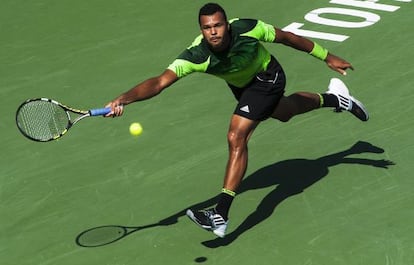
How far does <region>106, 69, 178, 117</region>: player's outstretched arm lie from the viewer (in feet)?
26.6

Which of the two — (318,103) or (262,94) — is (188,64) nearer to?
(262,94)

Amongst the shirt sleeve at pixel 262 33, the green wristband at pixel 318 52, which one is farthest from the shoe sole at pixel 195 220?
the green wristband at pixel 318 52

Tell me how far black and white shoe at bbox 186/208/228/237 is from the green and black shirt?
1.35 m

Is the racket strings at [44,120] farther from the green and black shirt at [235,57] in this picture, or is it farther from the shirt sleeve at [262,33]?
the shirt sleeve at [262,33]

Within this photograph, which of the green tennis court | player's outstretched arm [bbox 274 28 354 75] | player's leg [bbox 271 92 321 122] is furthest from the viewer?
player's leg [bbox 271 92 321 122]

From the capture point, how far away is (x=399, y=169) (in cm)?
959

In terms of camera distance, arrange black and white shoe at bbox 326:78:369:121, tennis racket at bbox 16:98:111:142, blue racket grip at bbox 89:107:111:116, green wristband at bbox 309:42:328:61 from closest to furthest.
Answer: blue racket grip at bbox 89:107:111:116 < tennis racket at bbox 16:98:111:142 < green wristband at bbox 309:42:328:61 < black and white shoe at bbox 326:78:369:121

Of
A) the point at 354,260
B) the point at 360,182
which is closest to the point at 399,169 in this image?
the point at 360,182

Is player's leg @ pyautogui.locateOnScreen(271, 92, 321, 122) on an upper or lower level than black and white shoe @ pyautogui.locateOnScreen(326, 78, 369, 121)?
upper

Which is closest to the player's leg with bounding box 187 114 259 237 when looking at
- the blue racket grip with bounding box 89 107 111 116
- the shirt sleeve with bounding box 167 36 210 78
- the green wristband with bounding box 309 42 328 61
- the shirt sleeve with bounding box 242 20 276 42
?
the shirt sleeve with bounding box 167 36 210 78

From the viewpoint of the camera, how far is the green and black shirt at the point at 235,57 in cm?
862

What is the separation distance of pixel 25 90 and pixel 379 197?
6064 mm

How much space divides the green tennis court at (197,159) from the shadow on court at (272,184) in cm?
2

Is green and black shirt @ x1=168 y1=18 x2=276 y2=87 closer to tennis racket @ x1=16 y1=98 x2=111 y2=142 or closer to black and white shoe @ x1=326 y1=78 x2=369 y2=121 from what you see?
tennis racket @ x1=16 y1=98 x2=111 y2=142
